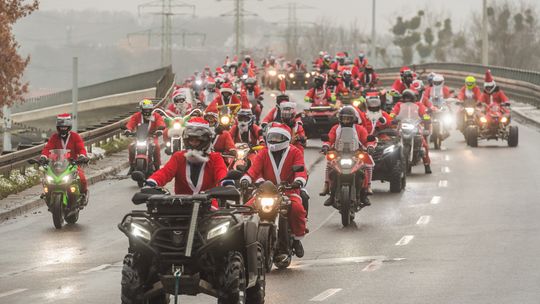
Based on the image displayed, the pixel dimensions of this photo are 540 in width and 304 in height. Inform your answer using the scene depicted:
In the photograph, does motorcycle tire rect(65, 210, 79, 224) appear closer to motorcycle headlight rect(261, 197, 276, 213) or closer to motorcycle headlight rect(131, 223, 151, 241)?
motorcycle headlight rect(261, 197, 276, 213)

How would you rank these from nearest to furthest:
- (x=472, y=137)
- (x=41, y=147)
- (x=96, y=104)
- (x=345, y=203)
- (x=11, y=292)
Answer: (x=11, y=292) < (x=345, y=203) < (x=41, y=147) < (x=472, y=137) < (x=96, y=104)

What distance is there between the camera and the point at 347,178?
2452cm

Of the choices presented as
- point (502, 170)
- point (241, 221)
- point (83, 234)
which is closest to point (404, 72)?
point (502, 170)

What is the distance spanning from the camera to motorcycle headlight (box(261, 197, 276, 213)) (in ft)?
58.7

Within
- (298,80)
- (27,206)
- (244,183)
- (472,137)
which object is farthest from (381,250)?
(298,80)

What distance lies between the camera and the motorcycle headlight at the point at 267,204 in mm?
17906

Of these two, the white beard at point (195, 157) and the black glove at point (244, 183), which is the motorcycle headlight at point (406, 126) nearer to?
the black glove at point (244, 183)

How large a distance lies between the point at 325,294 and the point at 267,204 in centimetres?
Answer: 171

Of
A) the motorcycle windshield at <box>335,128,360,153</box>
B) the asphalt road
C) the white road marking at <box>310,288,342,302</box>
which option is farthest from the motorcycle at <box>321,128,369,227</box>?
the white road marking at <box>310,288,342,302</box>

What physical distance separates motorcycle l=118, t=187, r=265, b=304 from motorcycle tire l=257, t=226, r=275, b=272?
2.78 metres

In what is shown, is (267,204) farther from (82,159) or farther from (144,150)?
(144,150)

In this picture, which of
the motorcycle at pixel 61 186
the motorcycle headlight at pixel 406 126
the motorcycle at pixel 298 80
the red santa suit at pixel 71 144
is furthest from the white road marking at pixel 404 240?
the motorcycle at pixel 298 80

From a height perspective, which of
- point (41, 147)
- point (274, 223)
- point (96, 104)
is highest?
point (274, 223)

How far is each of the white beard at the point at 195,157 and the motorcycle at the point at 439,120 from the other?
83.6 ft
